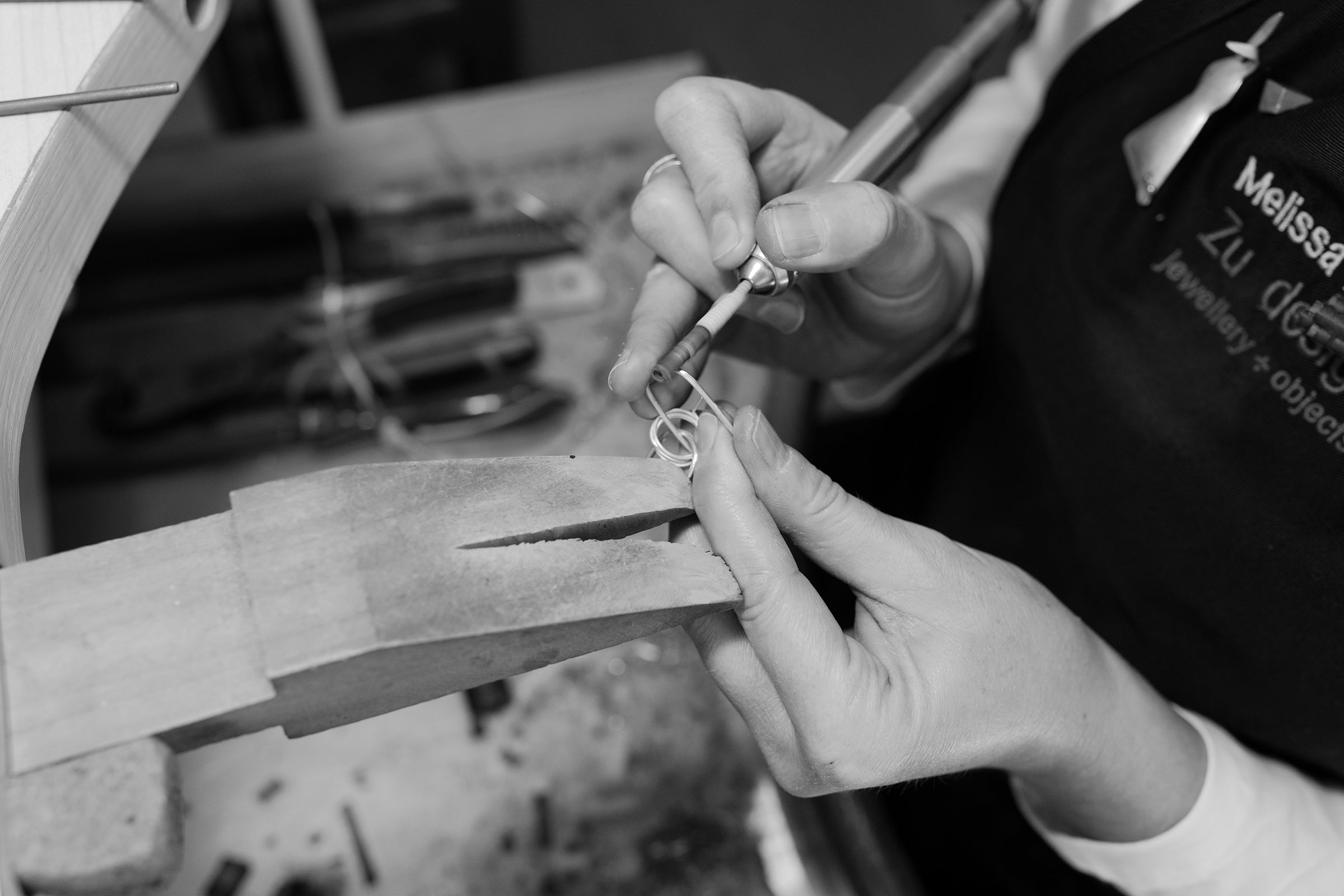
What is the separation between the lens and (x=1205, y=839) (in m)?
0.66

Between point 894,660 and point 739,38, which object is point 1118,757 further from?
point 739,38

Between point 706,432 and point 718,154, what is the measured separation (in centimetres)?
23

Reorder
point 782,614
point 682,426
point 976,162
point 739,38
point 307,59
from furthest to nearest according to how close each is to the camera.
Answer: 1. point 739,38
2. point 307,59
3. point 976,162
4. point 682,426
5. point 782,614

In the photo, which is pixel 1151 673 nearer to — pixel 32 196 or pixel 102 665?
pixel 102 665

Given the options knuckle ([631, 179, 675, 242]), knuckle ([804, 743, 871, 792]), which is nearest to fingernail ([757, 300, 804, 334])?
knuckle ([631, 179, 675, 242])

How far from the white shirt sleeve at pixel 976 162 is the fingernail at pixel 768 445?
1.39 ft

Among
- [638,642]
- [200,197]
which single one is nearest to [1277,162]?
[638,642]

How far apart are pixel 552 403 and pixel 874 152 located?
1.75 feet

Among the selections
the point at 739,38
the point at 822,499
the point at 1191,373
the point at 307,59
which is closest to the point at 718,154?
the point at 822,499

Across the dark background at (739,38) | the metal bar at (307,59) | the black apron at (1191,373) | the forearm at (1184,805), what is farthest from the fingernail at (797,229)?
the dark background at (739,38)

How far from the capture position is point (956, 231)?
2.94 feet

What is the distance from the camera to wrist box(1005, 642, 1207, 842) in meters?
0.63

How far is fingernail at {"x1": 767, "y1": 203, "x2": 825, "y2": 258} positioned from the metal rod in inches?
16.2

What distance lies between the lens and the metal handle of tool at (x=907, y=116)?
668mm
